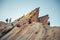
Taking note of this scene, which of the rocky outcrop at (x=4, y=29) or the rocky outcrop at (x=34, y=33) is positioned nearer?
the rocky outcrop at (x=34, y=33)

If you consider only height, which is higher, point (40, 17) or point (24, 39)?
point (40, 17)

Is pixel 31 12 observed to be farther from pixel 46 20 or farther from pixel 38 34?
pixel 38 34

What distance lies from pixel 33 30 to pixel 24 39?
39.2 inches

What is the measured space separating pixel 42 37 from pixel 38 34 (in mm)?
415

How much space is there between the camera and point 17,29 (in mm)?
7352

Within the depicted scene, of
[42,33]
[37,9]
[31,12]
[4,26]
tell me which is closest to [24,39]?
[42,33]

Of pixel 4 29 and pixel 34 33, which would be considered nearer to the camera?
pixel 34 33

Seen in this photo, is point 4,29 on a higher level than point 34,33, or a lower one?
higher

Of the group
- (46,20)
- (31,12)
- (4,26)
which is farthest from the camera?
(46,20)

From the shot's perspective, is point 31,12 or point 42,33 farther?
point 31,12

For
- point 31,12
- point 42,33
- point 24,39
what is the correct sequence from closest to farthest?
point 24,39 → point 42,33 → point 31,12

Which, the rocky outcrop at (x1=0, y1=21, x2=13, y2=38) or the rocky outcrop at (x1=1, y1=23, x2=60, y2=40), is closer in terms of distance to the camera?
the rocky outcrop at (x1=1, y1=23, x2=60, y2=40)

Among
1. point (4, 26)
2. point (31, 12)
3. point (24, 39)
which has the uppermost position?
point (31, 12)

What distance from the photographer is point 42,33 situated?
21.6 feet
